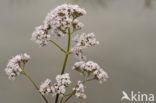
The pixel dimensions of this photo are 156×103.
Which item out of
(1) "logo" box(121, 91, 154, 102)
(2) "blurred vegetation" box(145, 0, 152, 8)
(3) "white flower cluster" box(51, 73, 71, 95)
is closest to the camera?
(3) "white flower cluster" box(51, 73, 71, 95)

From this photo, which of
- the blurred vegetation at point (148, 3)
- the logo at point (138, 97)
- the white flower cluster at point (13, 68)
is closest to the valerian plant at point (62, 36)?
the white flower cluster at point (13, 68)

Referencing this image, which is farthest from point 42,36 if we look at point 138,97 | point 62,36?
point 138,97

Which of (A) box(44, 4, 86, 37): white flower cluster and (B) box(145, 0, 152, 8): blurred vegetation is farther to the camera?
(B) box(145, 0, 152, 8): blurred vegetation

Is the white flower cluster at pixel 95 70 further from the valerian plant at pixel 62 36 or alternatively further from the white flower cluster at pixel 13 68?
the white flower cluster at pixel 13 68

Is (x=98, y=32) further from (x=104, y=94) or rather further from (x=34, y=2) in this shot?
(x=34, y=2)

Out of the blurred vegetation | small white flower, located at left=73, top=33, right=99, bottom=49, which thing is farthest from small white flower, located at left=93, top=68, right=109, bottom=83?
the blurred vegetation

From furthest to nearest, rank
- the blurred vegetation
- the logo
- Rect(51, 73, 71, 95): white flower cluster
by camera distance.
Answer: the blurred vegetation → the logo → Rect(51, 73, 71, 95): white flower cluster

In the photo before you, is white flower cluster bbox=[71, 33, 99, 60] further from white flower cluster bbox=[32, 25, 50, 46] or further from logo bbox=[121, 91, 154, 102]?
logo bbox=[121, 91, 154, 102]

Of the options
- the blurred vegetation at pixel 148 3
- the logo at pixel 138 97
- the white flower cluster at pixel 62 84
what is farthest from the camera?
the blurred vegetation at pixel 148 3
